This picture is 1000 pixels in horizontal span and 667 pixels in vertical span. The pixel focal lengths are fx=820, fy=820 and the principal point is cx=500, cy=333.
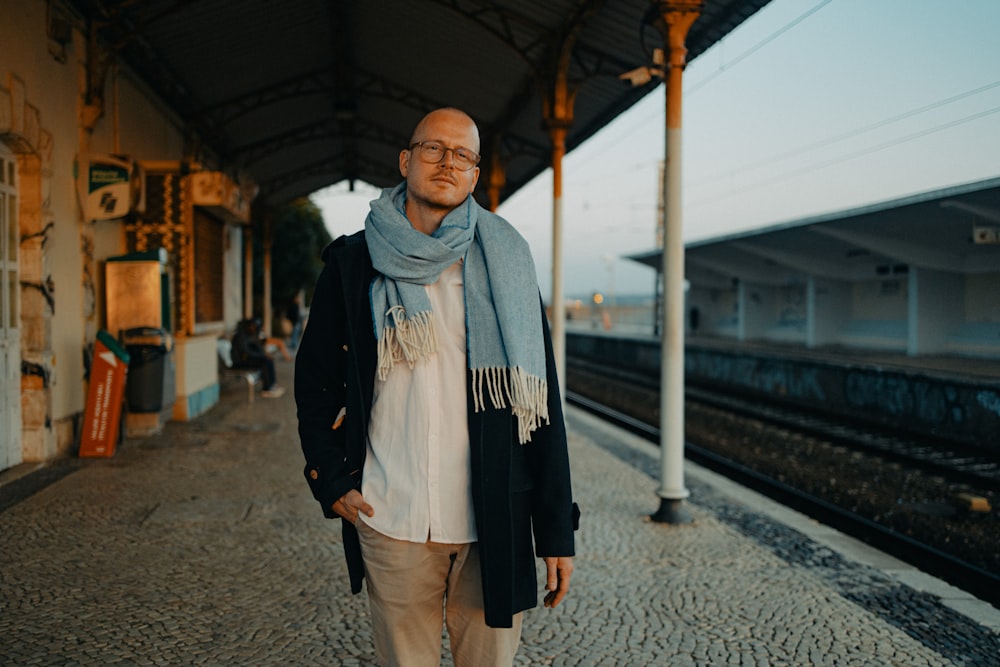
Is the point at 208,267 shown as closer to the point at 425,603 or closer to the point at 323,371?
the point at 323,371

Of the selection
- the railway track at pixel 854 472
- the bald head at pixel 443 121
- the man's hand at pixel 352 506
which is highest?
the bald head at pixel 443 121

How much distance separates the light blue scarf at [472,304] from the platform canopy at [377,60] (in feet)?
16.6

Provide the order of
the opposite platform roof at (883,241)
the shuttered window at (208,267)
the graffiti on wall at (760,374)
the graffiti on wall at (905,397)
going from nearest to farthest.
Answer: the graffiti on wall at (905,397) → the shuttered window at (208,267) → the opposite platform roof at (883,241) → the graffiti on wall at (760,374)

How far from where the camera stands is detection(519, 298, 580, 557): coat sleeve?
2.14 meters

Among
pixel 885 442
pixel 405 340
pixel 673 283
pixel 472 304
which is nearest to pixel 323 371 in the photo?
pixel 405 340

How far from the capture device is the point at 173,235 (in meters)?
10.8

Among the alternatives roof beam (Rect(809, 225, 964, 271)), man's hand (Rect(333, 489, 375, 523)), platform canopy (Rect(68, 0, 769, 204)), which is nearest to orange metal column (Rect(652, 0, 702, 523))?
platform canopy (Rect(68, 0, 769, 204))

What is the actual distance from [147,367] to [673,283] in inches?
234

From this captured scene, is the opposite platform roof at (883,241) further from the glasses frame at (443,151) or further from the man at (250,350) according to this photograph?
the glasses frame at (443,151)

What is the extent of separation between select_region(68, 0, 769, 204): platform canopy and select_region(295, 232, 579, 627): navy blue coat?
5.23m

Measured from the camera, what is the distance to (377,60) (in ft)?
47.6

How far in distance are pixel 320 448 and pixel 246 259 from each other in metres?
20.4

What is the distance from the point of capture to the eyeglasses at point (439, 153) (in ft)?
7.01

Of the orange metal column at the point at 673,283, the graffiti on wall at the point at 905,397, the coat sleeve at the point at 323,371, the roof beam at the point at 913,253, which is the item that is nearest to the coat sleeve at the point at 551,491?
the coat sleeve at the point at 323,371
